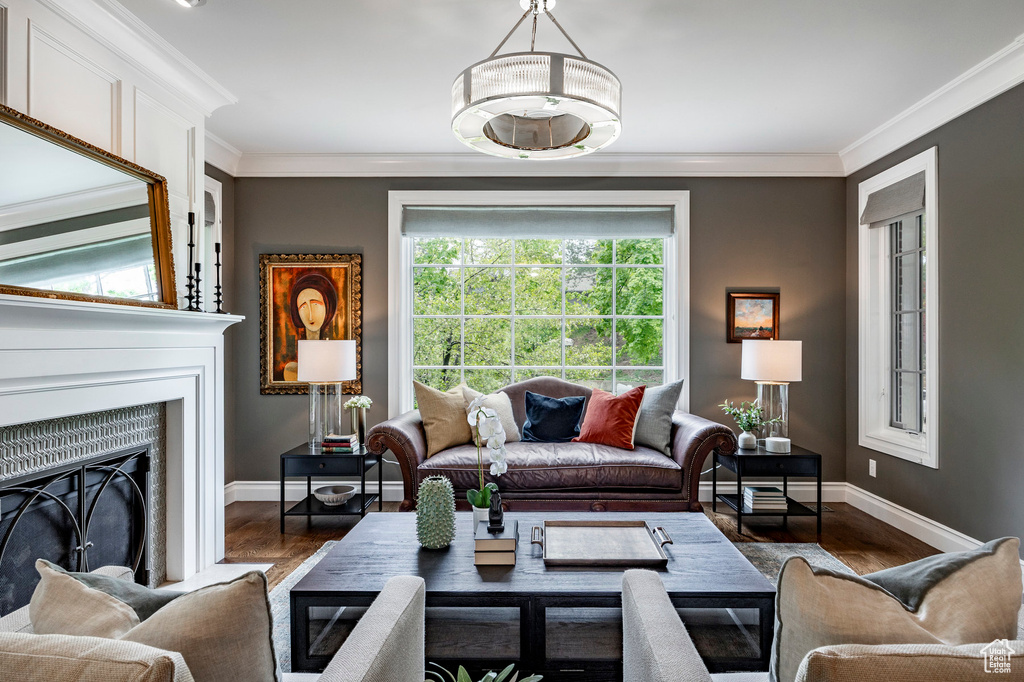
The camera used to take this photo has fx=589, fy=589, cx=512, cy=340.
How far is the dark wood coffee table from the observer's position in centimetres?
→ 185

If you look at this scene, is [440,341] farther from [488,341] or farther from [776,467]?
[776,467]

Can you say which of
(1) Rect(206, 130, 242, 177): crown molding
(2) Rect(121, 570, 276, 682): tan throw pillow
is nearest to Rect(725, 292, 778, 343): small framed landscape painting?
(1) Rect(206, 130, 242, 177): crown molding

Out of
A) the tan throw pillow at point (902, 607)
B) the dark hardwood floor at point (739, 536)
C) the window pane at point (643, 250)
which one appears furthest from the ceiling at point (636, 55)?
the dark hardwood floor at point (739, 536)

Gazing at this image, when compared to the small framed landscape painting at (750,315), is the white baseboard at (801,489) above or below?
below

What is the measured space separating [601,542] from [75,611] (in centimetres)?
178

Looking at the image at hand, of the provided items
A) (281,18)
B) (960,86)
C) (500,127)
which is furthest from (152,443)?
(960,86)

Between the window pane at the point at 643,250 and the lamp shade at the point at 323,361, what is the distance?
223 centimetres

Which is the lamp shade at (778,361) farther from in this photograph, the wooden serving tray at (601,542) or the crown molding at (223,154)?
the crown molding at (223,154)

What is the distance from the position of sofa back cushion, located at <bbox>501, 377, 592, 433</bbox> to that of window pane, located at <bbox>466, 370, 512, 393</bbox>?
0.26m

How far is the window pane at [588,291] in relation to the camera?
4598 mm

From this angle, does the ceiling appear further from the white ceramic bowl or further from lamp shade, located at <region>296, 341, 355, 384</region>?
the white ceramic bowl

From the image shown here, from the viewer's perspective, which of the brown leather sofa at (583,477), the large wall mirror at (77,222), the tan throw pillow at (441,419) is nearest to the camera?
the large wall mirror at (77,222)

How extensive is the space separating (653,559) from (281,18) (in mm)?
2662

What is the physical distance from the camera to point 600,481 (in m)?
3.48
